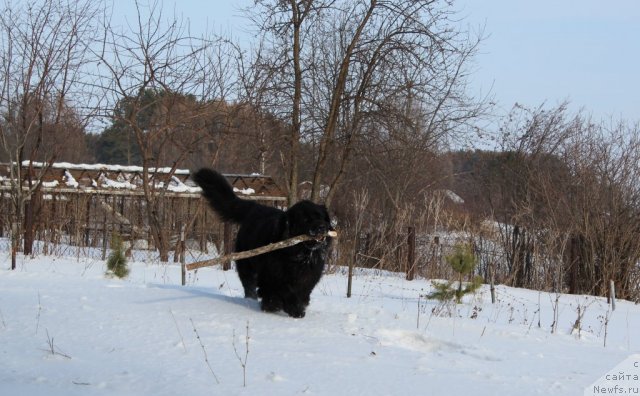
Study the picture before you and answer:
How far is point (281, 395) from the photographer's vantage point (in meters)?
4.28

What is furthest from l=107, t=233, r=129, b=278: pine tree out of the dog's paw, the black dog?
the dog's paw

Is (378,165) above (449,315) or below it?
above

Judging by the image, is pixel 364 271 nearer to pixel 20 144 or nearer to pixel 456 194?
pixel 20 144

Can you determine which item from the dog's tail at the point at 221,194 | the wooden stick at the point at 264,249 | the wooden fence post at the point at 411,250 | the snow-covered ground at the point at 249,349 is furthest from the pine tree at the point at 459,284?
the wooden fence post at the point at 411,250

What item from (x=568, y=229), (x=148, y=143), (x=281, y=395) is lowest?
(x=281, y=395)

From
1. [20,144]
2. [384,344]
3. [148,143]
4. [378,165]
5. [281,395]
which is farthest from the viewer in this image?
[378,165]

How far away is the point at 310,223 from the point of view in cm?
680

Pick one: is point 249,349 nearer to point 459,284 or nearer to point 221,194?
point 221,194

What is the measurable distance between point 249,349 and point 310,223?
5.80 ft

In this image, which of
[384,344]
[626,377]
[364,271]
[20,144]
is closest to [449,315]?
[384,344]

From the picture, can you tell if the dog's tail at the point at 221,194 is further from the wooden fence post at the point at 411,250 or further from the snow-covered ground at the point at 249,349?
the wooden fence post at the point at 411,250

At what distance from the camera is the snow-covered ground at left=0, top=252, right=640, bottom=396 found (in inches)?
177

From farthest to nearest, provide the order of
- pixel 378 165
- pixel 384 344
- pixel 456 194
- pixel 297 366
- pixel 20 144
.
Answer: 1. pixel 456 194
2. pixel 378 165
3. pixel 20 144
4. pixel 384 344
5. pixel 297 366

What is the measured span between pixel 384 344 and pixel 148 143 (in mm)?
10337
